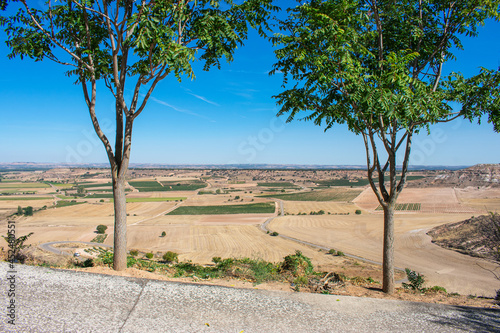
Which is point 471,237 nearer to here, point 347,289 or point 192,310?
point 347,289

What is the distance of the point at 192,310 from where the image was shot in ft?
15.8

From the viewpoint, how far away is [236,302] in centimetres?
520

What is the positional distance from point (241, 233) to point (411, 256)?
79.9 ft

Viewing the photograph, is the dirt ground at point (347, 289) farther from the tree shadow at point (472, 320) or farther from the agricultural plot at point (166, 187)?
the agricultural plot at point (166, 187)

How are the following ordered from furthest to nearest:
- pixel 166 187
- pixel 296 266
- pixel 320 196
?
pixel 166 187, pixel 320 196, pixel 296 266

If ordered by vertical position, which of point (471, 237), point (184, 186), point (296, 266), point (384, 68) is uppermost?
point (384, 68)

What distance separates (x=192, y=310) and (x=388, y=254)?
20.5 feet

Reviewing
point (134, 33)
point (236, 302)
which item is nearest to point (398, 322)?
point (236, 302)

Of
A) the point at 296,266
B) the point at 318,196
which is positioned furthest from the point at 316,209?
the point at 296,266

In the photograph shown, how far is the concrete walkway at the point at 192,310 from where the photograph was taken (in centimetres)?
431

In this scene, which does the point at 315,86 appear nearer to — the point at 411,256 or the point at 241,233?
the point at 411,256

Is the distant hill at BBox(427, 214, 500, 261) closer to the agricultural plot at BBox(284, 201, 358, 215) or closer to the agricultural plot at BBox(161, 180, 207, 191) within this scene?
the agricultural plot at BBox(284, 201, 358, 215)

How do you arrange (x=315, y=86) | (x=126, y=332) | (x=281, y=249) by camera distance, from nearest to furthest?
(x=126, y=332) → (x=315, y=86) → (x=281, y=249)

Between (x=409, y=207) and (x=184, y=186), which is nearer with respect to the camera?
(x=409, y=207)
